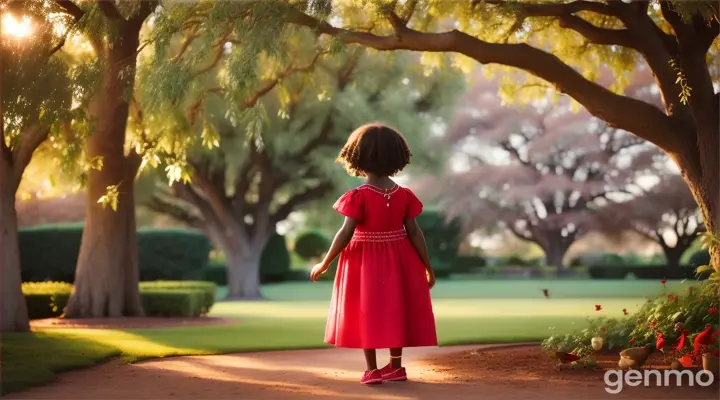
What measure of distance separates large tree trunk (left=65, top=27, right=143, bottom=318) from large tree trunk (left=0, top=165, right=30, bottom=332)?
3.03 m

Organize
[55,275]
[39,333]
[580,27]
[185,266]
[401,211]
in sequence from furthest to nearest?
[185,266] < [55,275] < [39,333] < [580,27] < [401,211]

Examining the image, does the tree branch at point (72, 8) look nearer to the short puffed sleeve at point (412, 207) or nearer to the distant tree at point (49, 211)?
the short puffed sleeve at point (412, 207)

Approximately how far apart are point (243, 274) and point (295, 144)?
15.2 feet

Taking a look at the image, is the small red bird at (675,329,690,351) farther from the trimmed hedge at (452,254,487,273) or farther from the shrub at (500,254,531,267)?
the shrub at (500,254,531,267)

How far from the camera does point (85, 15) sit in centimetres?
940

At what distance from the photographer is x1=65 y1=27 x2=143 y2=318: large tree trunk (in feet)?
49.8

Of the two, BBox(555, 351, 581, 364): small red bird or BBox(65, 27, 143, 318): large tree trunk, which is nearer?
BBox(555, 351, 581, 364): small red bird

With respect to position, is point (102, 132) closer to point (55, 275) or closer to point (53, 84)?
point (53, 84)

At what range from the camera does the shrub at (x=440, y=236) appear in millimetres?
39125

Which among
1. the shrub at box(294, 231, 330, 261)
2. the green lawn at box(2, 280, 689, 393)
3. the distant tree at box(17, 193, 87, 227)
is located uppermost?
the distant tree at box(17, 193, 87, 227)

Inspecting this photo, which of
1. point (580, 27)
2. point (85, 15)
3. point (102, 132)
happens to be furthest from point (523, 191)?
point (85, 15)

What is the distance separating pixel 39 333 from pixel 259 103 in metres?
5.01

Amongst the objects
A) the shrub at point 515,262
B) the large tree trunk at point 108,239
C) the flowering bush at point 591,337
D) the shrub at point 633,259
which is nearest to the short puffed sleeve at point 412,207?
the flowering bush at point 591,337

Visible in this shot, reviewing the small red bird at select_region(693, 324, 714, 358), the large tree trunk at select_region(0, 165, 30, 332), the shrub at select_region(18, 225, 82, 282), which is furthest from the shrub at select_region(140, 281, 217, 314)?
the small red bird at select_region(693, 324, 714, 358)
